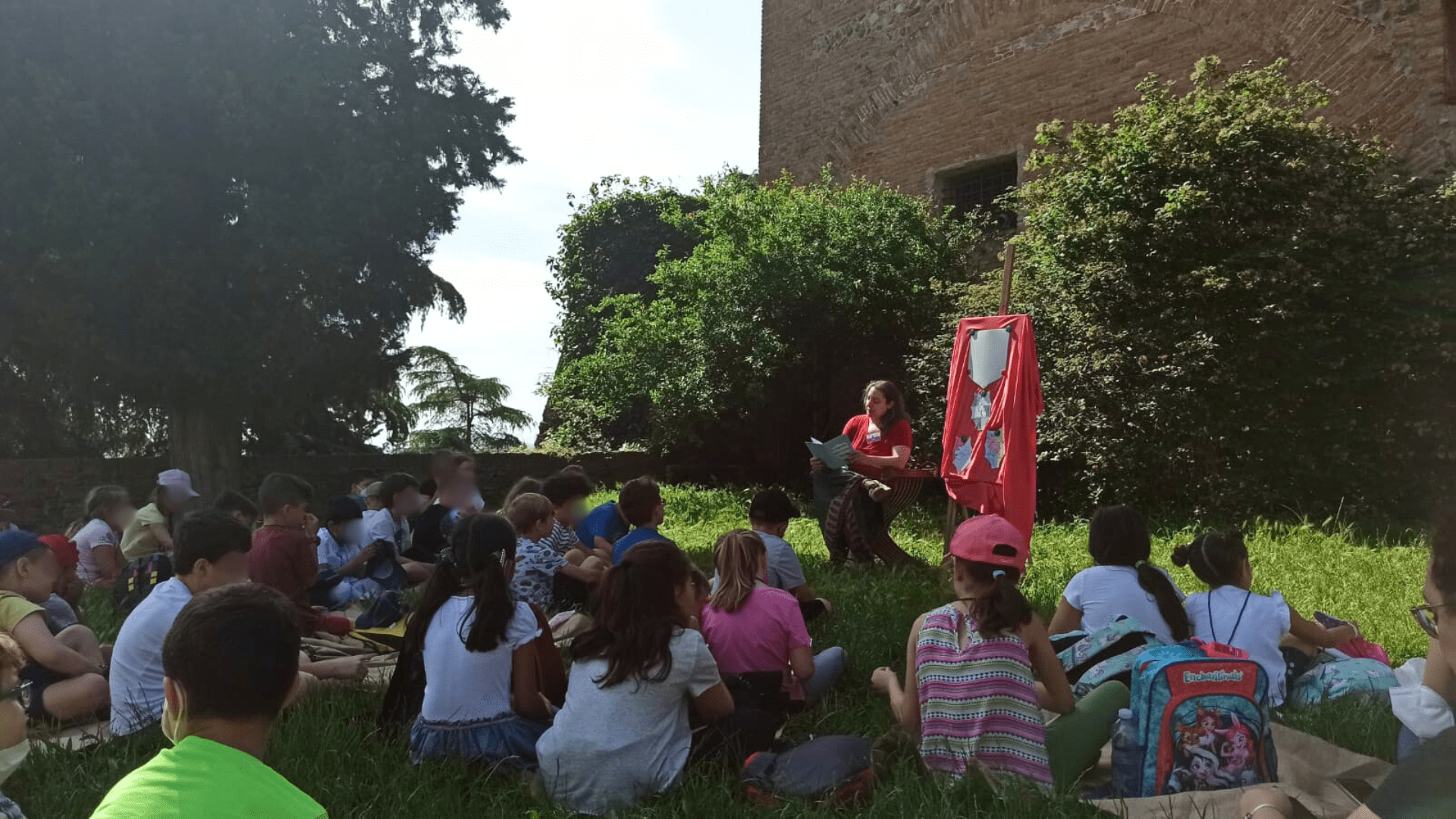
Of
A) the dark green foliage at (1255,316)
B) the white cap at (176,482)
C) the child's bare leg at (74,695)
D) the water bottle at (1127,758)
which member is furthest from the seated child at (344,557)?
the dark green foliage at (1255,316)

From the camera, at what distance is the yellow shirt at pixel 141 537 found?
7672 millimetres

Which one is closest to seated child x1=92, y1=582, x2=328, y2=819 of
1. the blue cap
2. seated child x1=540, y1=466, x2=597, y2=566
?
the blue cap

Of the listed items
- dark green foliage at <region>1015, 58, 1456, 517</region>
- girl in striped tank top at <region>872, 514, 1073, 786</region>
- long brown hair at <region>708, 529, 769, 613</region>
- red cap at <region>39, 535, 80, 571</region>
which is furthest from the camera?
dark green foliage at <region>1015, 58, 1456, 517</region>

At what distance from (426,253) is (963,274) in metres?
8.57

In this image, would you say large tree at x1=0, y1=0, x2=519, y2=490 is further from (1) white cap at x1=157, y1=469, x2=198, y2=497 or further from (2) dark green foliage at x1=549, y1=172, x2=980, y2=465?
(1) white cap at x1=157, y1=469, x2=198, y2=497

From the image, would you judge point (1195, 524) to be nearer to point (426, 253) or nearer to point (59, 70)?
point (426, 253)

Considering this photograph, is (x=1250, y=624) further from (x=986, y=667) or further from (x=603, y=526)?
(x=603, y=526)

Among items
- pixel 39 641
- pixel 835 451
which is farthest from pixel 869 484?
pixel 39 641

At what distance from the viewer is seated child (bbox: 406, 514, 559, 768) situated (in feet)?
13.3

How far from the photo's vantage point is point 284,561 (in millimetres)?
6113

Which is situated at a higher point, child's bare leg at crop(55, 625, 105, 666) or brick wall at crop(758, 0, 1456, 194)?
brick wall at crop(758, 0, 1456, 194)

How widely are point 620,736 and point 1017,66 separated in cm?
1530

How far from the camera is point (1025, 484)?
→ 24.7 ft

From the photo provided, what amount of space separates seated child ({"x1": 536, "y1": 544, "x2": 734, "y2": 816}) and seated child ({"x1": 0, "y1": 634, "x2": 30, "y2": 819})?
1.61 m
